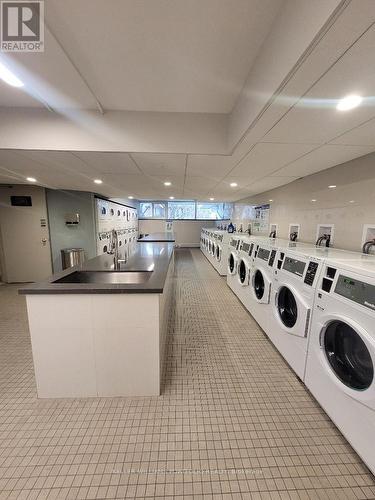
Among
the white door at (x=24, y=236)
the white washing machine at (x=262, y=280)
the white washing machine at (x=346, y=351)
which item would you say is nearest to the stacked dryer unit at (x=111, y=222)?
the white door at (x=24, y=236)

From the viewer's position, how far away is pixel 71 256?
4547 millimetres

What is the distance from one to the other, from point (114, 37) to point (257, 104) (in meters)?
0.88

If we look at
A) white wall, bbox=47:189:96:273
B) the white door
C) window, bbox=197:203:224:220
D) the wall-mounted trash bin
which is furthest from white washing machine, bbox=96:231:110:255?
window, bbox=197:203:224:220

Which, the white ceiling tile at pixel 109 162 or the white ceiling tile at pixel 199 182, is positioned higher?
the white ceiling tile at pixel 199 182

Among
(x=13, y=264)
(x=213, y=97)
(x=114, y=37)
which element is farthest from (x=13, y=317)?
(x=213, y=97)

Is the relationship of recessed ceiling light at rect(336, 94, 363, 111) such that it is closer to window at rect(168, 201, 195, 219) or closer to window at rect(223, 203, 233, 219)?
window at rect(223, 203, 233, 219)

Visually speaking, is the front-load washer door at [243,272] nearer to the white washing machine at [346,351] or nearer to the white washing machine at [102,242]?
the white washing machine at [346,351]

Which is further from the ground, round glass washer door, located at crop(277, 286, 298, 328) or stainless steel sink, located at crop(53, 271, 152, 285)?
stainless steel sink, located at crop(53, 271, 152, 285)

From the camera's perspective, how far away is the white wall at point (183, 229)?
30.4 feet

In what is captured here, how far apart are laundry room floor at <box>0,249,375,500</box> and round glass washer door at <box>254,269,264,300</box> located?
0.73 meters

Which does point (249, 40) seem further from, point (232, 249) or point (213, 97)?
point (232, 249)

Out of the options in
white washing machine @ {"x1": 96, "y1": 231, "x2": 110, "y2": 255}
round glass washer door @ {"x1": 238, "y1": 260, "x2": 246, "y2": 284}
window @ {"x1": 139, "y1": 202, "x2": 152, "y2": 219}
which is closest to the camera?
round glass washer door @ {"x1": 238, "y1": 260, "x2": 246, "y2": 284}

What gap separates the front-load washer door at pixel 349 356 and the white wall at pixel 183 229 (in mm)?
8289

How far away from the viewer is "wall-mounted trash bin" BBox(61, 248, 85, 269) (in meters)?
4.55
